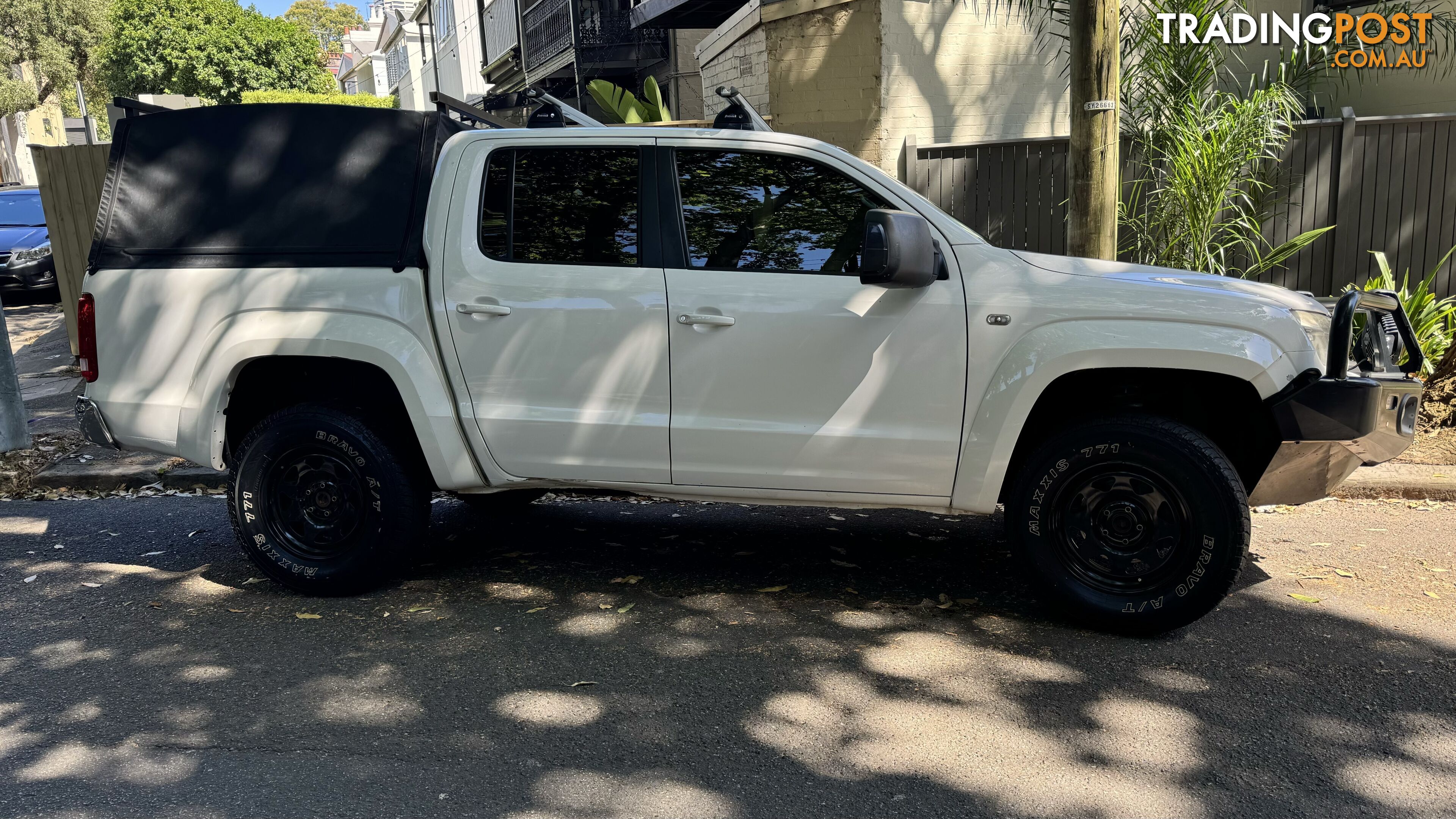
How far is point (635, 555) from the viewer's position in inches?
210

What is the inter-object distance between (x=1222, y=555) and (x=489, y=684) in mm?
2642

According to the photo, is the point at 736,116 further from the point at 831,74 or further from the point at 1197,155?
the point at 831,74

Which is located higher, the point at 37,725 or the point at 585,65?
the point at 585,65

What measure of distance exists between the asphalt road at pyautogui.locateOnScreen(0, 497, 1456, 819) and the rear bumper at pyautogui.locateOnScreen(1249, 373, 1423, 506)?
0.60 meters

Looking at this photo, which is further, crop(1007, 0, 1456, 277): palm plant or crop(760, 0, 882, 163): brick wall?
crop(760, 0, 882, 163): brick wall

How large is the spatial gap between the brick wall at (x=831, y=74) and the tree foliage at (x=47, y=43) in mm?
40838

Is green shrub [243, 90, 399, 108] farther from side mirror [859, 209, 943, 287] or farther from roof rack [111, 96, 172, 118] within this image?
side mirror [859, 209, 943, 287]

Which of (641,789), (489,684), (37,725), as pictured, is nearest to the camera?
(641,789)

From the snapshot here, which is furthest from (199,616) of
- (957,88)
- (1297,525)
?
(957,88)

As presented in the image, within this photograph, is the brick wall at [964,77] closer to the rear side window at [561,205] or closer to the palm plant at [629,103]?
the palm plant at [629,103]

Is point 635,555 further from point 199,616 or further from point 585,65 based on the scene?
point 585,65

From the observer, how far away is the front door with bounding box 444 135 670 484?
434cm

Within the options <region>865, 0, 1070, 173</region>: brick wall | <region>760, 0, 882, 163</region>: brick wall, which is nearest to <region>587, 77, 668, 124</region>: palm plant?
<region>760, 0, 882, 163</region>: brick wall

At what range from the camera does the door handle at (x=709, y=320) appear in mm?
4223
